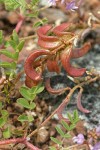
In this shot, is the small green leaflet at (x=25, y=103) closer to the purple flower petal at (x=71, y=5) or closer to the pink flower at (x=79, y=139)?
the pink flower at (x=79, y=139)

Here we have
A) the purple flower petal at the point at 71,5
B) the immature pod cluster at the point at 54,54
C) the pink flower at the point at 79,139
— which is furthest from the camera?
the purple flower petal at the point at 71,5

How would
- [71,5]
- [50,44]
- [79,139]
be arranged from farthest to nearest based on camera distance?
[71,5]
[50,44]
[79,139]

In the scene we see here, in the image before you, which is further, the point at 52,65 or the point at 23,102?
the point at 52,65

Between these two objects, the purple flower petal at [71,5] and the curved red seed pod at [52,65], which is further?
the purple flower petal at [71,5]

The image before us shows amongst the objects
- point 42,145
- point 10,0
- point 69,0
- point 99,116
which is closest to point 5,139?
point 42,145

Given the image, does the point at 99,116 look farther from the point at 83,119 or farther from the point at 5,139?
the point at 5,139

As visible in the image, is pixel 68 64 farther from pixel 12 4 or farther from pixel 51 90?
pixel 12 4

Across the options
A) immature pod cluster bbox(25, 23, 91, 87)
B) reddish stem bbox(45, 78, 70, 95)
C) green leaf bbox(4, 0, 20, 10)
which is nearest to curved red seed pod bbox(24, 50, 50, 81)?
immature pod cluster bbox(25, 23, 91, 87)

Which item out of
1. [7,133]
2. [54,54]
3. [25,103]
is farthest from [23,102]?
[54,54]

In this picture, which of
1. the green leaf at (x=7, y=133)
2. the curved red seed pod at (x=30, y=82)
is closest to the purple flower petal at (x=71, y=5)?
the curved red seed pod at (x=30, y=82)
